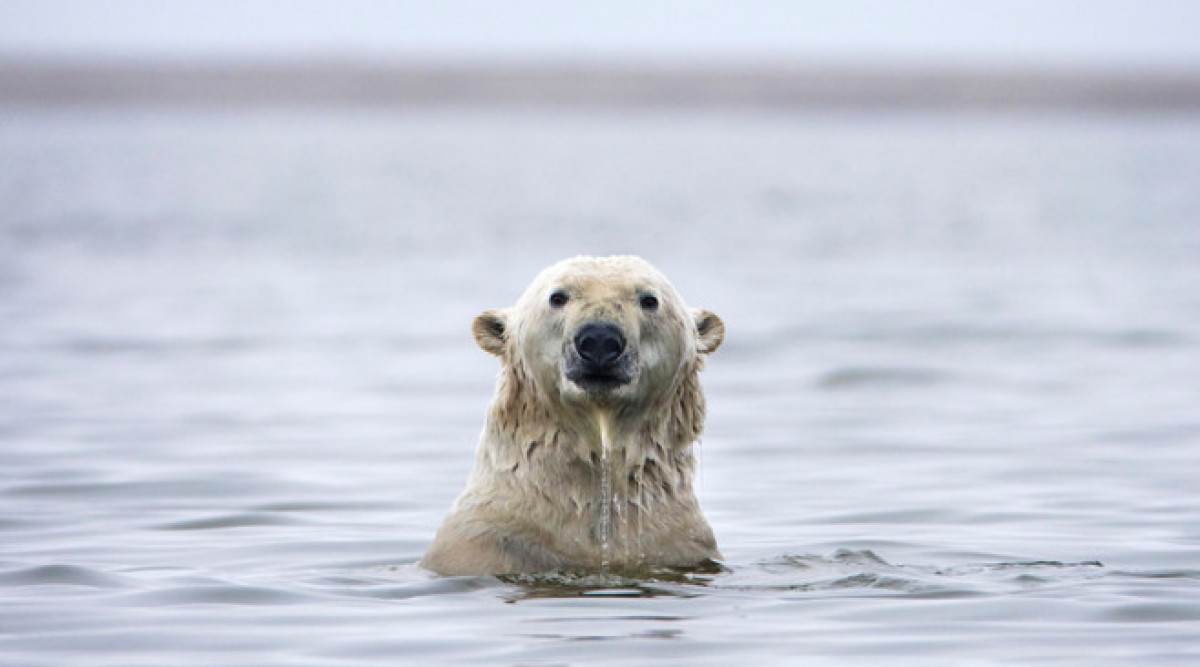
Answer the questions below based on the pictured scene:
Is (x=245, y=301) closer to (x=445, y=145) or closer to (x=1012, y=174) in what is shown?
(x=1012, y=174)

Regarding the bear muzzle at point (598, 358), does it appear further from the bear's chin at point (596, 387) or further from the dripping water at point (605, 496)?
the dripping water at point (605, 496)

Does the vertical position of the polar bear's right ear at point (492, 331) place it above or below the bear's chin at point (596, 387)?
above

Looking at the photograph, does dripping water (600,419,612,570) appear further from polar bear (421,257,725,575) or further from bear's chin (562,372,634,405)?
bear's chin (562,372,634,405)

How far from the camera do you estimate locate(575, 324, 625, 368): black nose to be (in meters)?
7.57

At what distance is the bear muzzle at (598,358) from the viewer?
7.57 m

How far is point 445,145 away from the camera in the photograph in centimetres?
13162

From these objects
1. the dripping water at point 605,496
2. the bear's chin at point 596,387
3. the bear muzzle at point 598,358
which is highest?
the bear muzzle at point 598,358

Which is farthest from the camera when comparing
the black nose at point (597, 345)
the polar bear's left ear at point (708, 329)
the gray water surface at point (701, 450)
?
the polar bear's left ear at point (708, 329)

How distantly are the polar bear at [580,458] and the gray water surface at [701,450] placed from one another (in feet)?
0.53

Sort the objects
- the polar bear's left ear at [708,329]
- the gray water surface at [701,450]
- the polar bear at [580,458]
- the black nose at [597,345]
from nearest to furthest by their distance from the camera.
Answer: the gray water surface at [701,450] < the black nose at [597,345] < the polar bear at [580,458] < the polar bear's left ear at [708,329]

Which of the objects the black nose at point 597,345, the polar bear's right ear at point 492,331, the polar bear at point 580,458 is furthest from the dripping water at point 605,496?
the polar bear's right ear at point 492,331

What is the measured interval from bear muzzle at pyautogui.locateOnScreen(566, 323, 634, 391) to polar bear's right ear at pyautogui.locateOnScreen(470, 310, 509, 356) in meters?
0.74

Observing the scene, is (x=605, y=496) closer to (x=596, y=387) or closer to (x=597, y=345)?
(x=596, y=387)

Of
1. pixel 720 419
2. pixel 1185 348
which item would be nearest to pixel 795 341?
pixel 1185 348
